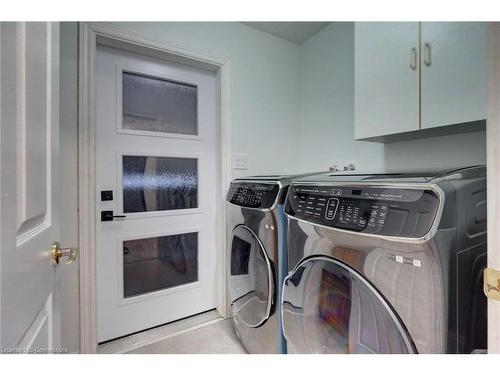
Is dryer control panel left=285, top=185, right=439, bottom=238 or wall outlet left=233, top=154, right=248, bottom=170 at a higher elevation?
wall outlet left=233, top=154, right=248, bottom=170

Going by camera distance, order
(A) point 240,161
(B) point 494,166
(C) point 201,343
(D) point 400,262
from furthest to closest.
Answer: (A) point 240,161, (C) point 201,343, (D) point 400,262, (B) point 494,166

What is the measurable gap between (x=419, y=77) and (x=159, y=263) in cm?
194

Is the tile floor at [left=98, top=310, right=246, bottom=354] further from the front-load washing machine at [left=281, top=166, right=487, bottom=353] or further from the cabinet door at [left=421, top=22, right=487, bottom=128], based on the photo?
the cabinet door at [left=421, top=22, right=487, bottom=128]

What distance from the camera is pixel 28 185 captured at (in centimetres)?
50

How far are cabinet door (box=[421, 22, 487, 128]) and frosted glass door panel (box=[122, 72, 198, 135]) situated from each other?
148 centimetres

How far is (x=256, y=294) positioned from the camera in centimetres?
133

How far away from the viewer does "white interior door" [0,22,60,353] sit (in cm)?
40

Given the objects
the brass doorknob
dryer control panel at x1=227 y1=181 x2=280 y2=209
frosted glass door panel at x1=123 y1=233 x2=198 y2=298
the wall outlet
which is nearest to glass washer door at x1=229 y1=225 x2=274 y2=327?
dryer control panel at x1=227 y1=181 x2=280 y2=209

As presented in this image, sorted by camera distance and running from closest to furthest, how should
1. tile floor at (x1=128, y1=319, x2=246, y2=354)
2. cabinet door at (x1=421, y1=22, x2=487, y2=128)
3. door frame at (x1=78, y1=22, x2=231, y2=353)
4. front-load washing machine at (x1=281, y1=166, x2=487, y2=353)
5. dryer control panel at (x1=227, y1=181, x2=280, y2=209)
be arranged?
front-load washing machine at (x1=281, y1=166, x2=487, y2=353) < cabinet door at (x1=421, y1=22, x2=487, y2=128) < dryer control panel at (x1=227, y1=181, x2=280, y2=209) < door frame at (x1=78, y1=22, x2=231, y2=353) < tile floor at (x1=128, y1=319, x2=246, y2=354)

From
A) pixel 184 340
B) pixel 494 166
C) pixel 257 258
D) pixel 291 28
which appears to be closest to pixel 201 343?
pixel 184 340

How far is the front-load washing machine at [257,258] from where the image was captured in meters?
1.17

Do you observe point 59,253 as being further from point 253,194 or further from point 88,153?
point 88,153

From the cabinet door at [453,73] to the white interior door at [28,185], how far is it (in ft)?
4.63
